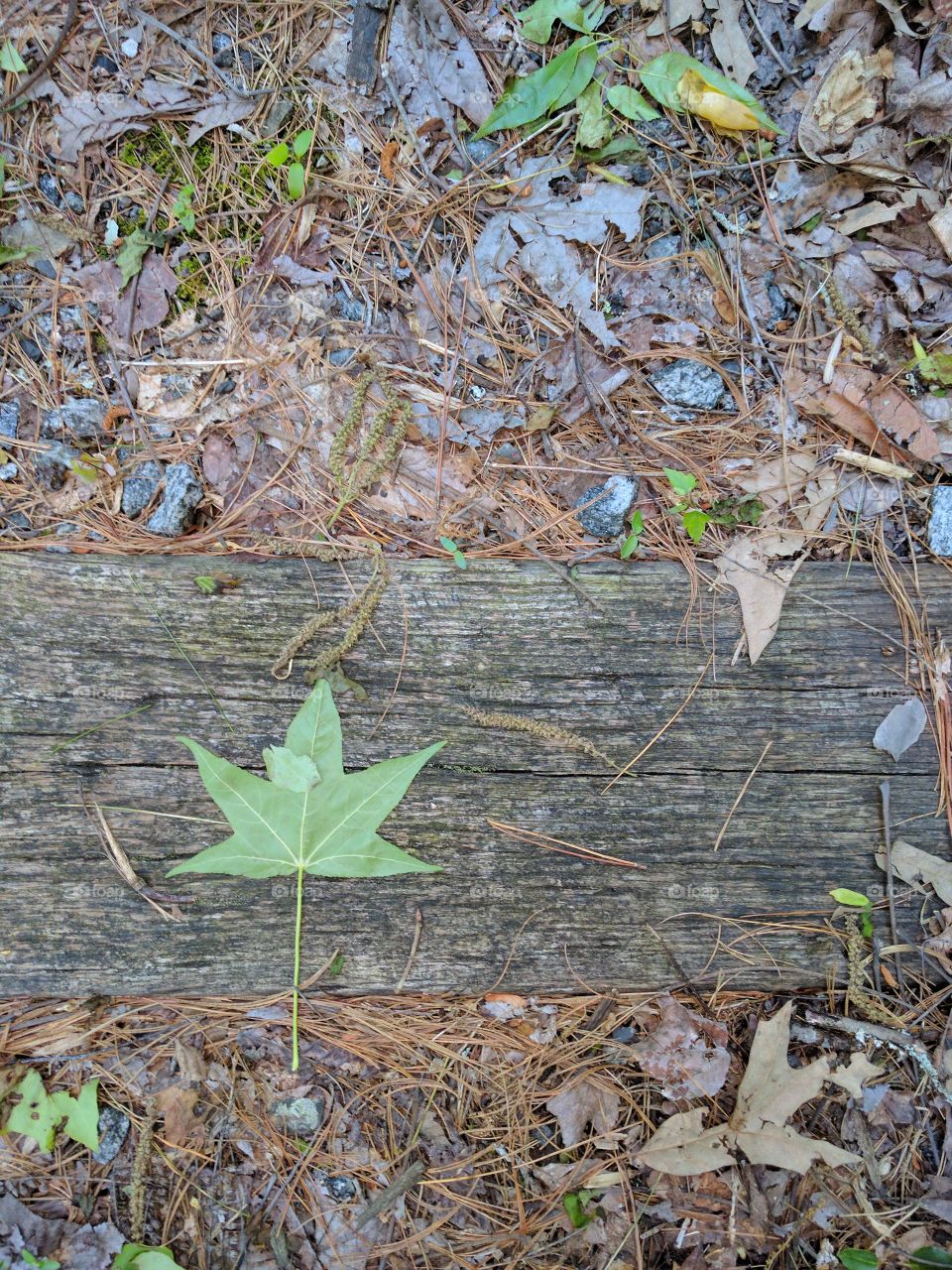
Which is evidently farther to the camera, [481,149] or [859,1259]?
[481,149]

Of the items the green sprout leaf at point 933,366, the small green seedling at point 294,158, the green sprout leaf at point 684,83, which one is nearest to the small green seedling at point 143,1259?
the small green seedling at point 294,158

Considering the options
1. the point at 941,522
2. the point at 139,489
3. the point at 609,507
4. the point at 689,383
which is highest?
the point at 689,383

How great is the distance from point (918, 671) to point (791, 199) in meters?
1.38

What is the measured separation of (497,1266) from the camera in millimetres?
1840

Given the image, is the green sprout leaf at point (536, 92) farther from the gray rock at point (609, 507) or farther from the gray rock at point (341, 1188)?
the gray rock at point (341, 1188)

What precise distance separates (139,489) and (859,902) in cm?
229

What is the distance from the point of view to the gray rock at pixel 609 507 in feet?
6.41

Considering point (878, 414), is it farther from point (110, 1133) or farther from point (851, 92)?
point (110, 1133)

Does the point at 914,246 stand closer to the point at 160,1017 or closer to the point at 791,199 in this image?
the point at 791,199

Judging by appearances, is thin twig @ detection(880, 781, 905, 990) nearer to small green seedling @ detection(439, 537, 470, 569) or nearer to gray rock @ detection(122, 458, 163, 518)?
small green seedling @ detection(439, 537, 470, 569)

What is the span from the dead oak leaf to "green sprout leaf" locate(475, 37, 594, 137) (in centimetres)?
256

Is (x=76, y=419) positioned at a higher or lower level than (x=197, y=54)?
lower

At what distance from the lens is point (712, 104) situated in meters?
1.94

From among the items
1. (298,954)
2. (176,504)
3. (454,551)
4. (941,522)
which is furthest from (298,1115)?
(941,522)
